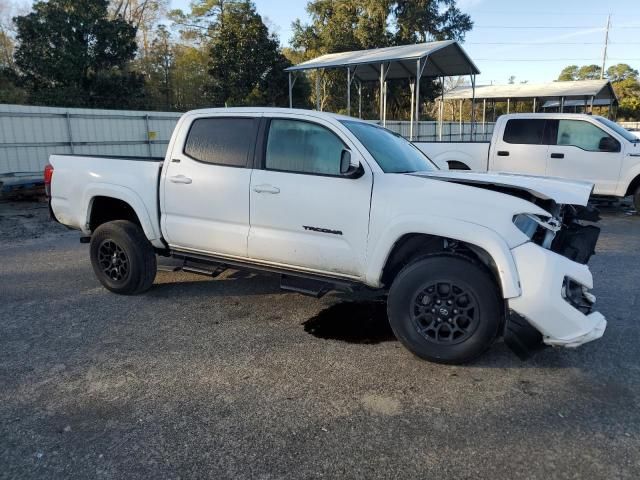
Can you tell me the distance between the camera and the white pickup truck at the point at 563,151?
931cm

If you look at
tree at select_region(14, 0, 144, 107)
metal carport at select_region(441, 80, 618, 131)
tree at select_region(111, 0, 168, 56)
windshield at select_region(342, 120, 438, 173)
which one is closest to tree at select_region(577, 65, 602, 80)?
metal carport at select_region(441, 80, 618, 131)

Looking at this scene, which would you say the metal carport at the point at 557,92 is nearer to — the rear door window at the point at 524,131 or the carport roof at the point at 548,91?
the carport roof at the point at 548,91

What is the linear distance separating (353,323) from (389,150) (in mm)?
1578

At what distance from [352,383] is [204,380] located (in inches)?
39.6

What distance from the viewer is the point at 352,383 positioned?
3.34 m

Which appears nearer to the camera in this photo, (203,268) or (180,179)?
(180,179)

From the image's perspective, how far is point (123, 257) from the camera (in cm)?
507

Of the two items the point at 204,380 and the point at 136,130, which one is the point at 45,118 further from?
the point at 204,380

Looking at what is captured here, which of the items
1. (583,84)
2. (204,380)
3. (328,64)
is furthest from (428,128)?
(204,380)

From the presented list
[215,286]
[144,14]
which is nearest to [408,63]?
[215,286]

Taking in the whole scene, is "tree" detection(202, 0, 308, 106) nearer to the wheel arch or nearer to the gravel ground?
the wheel arch

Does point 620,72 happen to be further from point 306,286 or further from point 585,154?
point 306,286

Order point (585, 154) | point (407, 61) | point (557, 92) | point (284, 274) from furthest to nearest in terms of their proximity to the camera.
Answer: point (557, 92) < point (407, 61) < point (585, 154) < point (284, 274)

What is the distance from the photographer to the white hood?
3514mm
